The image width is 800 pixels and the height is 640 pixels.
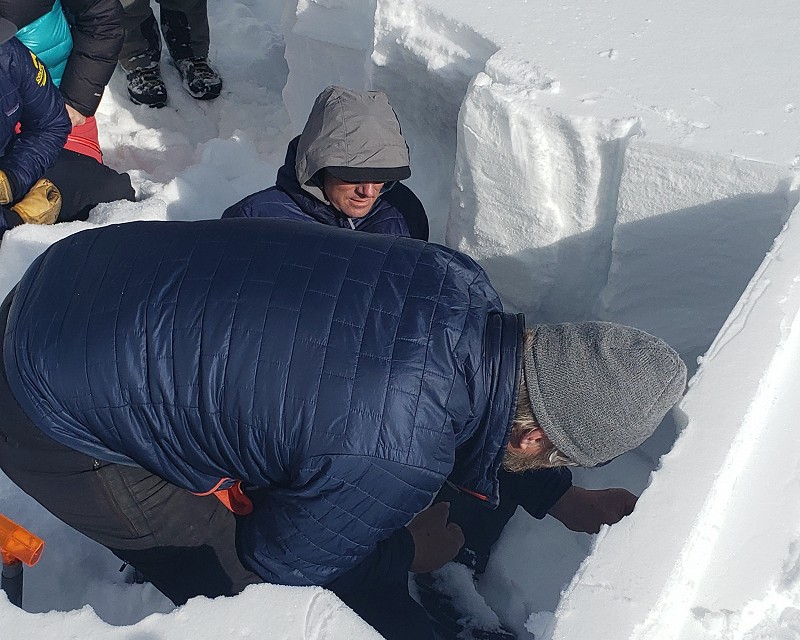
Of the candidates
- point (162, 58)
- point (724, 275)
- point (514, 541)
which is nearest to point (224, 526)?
point (514, 541)

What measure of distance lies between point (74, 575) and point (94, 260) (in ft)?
3.51

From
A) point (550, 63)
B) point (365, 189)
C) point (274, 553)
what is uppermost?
point (550, 63)

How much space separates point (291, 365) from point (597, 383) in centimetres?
52

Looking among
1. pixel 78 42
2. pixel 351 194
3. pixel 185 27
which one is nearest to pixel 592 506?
pixel 351 194

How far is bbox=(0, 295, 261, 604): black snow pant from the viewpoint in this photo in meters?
1.71

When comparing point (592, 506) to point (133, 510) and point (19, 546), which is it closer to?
point (133, 510)

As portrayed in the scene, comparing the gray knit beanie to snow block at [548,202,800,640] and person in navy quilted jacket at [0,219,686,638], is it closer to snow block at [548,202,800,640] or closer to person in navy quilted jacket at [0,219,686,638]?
person in navy quilted jacket at [0,219,686,638]

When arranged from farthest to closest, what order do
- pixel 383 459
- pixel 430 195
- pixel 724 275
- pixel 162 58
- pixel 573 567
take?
pixel 162 58
pixel 430 195
pixel 573 567
pixel 724 275
pixel 383 459

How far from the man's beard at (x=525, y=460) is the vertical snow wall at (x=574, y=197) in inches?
10.6

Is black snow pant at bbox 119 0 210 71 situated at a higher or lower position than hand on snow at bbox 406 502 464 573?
higher

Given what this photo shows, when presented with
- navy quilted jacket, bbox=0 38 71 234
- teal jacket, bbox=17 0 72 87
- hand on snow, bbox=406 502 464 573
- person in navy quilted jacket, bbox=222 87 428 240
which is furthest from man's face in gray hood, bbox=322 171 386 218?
teal jacket, bbox=17 0 72 87

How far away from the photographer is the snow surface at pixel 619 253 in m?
1.45

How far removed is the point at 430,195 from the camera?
9.23 ft

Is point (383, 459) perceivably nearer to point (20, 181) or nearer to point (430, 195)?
point (430, 195)
